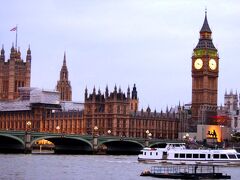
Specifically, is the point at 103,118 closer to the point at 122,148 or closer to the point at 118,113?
the point at 118,113

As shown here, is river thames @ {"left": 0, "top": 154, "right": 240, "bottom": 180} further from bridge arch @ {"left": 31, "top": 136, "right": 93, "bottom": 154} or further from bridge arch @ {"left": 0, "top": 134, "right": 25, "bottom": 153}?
bridge arch @ {"left": 31, "top": 136, "right": 93, "bottom": 154}

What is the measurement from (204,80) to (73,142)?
5466cm

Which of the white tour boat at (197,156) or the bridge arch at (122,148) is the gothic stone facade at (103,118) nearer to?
the bridge arch at (122,148)

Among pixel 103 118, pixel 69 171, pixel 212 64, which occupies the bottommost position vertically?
pixel 69 171

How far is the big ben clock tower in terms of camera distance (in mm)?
169500

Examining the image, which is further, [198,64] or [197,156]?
[198,64]

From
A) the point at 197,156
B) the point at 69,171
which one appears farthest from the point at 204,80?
the point at 69,171

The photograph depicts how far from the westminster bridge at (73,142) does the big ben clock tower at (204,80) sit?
112ft

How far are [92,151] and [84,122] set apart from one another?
46.2m

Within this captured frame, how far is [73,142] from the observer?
123500 mm

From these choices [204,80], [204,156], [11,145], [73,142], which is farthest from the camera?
[204,80]

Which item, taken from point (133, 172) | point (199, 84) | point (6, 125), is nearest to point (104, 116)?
point (199, 84)

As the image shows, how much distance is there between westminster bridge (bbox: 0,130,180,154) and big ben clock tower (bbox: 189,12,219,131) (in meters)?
34.1

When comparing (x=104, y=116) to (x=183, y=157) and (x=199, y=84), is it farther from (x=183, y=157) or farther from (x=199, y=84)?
(x=183, y=157)
